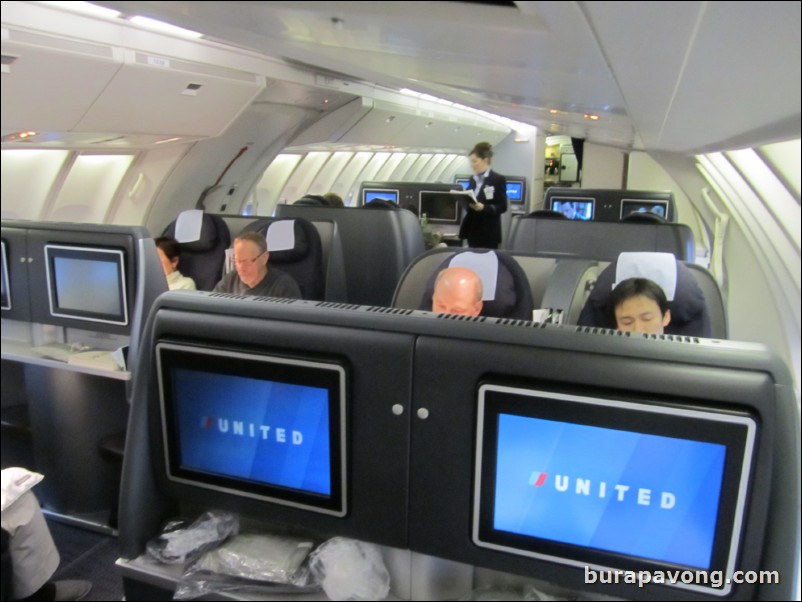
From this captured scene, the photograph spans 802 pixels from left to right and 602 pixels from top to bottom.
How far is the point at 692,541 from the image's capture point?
3.26 ft

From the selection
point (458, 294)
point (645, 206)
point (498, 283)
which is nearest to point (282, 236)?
point (498, 283)

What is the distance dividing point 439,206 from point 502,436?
8095 mm

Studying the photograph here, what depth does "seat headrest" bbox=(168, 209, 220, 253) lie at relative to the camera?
14.8ft

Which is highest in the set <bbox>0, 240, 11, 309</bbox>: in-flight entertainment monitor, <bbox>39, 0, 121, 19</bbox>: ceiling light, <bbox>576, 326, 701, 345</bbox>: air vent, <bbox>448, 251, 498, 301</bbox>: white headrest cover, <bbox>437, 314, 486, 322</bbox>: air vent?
<bbox>39, 0, 121, 19</bbox>: ceiling light

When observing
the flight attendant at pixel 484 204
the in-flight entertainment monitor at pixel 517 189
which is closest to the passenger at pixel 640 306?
the flight attendant at pixel 484 204

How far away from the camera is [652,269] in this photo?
2.63 m

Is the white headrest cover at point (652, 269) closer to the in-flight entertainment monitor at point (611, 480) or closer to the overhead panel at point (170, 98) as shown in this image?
the in-flight entertainment monitor at point (611, 480)

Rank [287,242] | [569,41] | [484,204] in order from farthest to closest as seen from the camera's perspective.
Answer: [484,204] → [287,242] → [569,41]

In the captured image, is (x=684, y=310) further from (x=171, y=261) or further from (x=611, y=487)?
(x=171, y=261)

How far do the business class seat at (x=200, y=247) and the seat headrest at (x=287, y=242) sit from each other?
449 millimetres

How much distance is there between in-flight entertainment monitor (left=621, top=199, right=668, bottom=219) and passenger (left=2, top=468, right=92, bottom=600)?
23.1 ft

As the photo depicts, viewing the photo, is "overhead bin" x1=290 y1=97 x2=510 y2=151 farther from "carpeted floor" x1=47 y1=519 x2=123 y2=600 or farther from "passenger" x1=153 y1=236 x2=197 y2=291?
"carpeted floor" x1=47 y1=519 x2=123 y2=600

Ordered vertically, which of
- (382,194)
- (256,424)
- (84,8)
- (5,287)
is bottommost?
(5,287)

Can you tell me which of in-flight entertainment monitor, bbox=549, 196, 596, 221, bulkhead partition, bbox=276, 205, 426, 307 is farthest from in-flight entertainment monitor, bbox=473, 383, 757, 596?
in-flight entertainment monitor, bbox=549, 196, 596, 221
